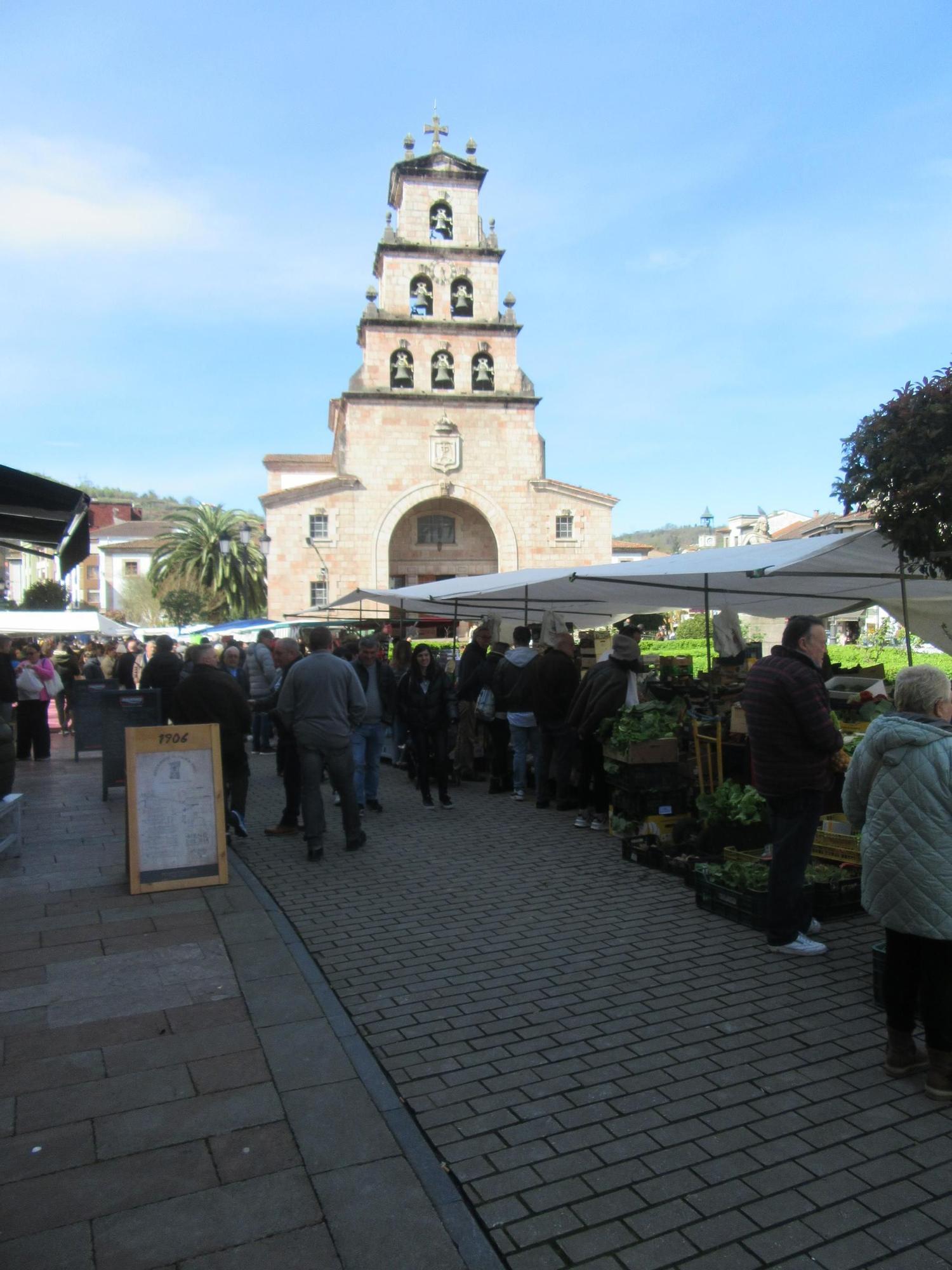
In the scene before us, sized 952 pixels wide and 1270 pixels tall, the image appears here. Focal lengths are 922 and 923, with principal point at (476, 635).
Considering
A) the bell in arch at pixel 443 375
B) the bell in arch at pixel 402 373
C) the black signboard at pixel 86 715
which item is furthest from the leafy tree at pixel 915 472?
the bell in arch at pixel 402 373

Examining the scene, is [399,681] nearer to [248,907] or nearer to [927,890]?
[248,907]

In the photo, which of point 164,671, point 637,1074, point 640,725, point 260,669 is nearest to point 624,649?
point 640,725

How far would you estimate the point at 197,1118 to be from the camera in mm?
3445

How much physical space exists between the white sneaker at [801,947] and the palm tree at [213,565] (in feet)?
160

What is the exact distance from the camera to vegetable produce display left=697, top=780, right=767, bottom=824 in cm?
670

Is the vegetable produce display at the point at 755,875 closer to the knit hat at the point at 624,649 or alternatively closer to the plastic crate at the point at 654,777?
Answer: the plastic crate at the point at 654,777

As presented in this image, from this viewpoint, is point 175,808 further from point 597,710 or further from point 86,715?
point 86,715

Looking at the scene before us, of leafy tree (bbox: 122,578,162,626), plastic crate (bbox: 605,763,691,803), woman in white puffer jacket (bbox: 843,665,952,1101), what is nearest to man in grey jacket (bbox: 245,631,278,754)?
plastic crate (bbox: 605,763,691,803)

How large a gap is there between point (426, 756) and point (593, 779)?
1964 mm

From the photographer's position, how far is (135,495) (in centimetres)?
18412

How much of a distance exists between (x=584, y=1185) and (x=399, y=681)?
24.0 ft

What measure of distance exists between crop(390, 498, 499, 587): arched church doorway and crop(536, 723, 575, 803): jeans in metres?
34.2

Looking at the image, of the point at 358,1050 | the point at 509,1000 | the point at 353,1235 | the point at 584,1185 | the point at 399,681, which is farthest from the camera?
the point at 399,681

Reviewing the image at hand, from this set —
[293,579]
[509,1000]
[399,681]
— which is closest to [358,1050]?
[509,1000]
